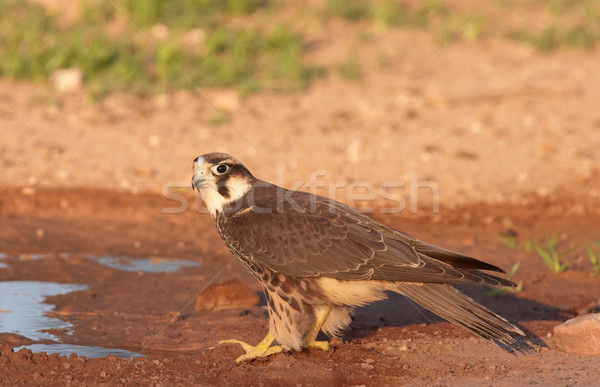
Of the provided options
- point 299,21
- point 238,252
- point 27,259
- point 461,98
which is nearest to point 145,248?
point 27,259

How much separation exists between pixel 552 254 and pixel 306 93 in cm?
490

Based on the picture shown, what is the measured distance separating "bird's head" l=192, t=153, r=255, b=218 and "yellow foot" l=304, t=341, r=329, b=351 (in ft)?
3.32

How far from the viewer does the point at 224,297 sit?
18.2ft

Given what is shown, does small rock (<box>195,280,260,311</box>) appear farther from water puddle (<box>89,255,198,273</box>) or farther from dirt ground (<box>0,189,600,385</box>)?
water puddle (<box>89,255,198,273</box>)

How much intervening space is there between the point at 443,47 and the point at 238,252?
8151 millimetres

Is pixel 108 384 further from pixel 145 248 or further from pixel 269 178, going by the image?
pixel 269 178

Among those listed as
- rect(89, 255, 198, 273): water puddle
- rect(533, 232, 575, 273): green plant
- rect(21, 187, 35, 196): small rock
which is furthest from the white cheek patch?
rect(21, 187, 35, 196): small rock

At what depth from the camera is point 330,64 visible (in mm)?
11422

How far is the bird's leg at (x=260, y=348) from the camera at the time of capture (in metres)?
4.71

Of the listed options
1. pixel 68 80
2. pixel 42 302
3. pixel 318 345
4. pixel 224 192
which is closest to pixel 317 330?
pixel 318 345

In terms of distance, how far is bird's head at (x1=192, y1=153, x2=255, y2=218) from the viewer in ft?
16.5

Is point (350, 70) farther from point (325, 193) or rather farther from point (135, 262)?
point (135, 262)

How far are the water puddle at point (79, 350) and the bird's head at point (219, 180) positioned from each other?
1.04 m

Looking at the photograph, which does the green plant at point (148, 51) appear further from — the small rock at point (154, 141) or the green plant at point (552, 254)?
the green plant at point (552, 254)
